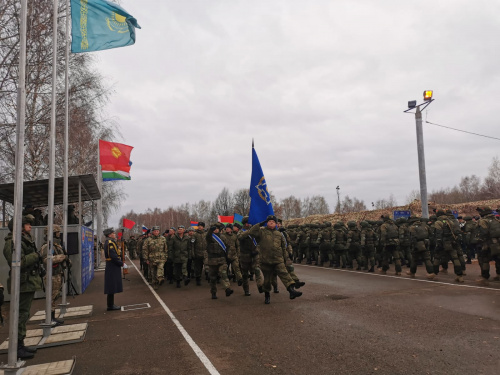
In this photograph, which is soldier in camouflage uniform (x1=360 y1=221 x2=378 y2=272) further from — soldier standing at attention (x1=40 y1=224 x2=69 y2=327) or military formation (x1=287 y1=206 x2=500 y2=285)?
soldier standing at attention (x1=40 y1=224 x2=69 y2=327)

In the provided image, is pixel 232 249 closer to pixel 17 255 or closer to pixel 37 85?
pixel 17 255

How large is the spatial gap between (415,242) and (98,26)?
10.9 meters

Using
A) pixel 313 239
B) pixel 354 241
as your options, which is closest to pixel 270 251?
pixel 354 241

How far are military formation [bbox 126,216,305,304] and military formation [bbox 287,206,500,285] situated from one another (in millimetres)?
3989

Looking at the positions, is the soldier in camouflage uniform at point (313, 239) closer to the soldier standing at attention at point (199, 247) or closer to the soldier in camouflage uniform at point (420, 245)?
the soldier in camouflage uniform at point (420, 245)

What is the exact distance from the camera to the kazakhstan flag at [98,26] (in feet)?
25.8

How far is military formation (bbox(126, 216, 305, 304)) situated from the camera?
27.8 feet

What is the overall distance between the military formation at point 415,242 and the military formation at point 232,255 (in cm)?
399

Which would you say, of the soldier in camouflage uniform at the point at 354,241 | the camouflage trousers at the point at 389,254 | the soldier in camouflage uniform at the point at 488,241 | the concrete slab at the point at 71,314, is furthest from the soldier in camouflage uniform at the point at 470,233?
the concrete slab at the point at 71,314

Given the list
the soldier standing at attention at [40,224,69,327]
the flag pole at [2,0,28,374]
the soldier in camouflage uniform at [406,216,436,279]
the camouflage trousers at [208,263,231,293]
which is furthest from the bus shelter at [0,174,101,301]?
the soldier in camouflage uniform at [406,216,436,279]

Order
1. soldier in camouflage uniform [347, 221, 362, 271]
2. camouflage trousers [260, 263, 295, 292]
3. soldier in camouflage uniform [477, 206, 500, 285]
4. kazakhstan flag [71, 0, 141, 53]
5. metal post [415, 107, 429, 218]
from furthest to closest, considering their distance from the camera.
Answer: metal post [415, 107, 429, 218] < soldier in camouflage uniform [347, 221, 362, 271] < soldier in camouflage uniform [477, 206, 500, 285] < camouflage trousers [260, 263, 295, 292] < kazakhstan flag [71, 0, 141, 53]

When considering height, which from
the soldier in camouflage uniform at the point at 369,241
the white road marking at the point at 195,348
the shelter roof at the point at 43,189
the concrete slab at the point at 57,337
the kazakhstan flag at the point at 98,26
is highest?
the kazakhstan flag at the point at 98,26

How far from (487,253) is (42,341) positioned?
11.1 m

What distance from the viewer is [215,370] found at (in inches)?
175
